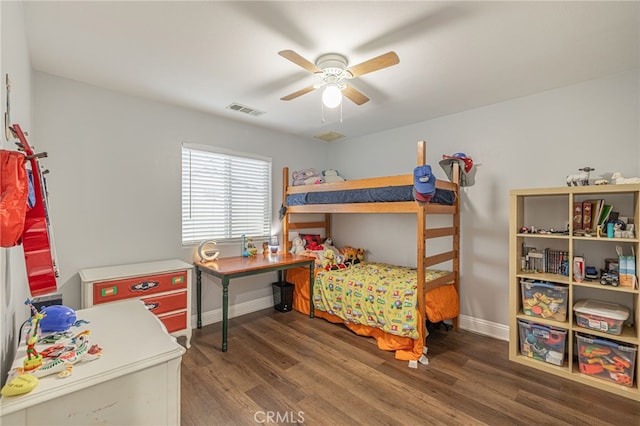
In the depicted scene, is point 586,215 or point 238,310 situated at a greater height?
point 586,215

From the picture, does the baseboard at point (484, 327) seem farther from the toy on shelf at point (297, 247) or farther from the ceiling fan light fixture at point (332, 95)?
the ceiling fan light fixture at point (332, 95)

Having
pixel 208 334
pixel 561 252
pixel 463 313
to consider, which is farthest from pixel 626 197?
pixel 208 334

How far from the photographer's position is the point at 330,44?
1.98m

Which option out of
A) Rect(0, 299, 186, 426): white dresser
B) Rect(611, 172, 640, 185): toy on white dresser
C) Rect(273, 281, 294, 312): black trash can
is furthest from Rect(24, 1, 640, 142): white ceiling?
Rect(273, 281, 294, 312): black trash can

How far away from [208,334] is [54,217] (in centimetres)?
179

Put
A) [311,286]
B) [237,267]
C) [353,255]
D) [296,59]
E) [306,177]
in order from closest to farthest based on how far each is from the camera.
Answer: [296,59], [237,267], [311,286], [306,177], [353,255]

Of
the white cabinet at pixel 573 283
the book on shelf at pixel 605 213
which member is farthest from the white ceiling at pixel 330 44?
the book on shelf at pixel 605 213

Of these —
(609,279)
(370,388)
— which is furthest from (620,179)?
(370,388)

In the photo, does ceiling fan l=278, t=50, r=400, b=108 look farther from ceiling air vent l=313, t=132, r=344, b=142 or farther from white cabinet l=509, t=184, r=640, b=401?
ceiling air vent l=313, t=132, r=344, b=142

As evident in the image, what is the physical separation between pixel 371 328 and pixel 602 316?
73.1 inches

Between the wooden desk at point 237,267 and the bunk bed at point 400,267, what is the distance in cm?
29

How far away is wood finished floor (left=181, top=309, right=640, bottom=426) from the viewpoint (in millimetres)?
1882

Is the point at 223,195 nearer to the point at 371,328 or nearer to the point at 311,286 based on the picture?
the point at 311,286

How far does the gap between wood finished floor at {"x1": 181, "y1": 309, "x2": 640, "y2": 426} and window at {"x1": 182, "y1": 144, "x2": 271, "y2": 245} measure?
127 centimetres
